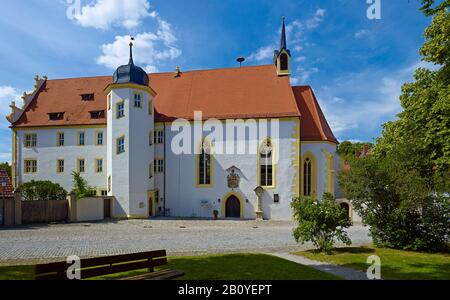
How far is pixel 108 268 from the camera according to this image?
6777mm

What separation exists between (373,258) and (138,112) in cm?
2067

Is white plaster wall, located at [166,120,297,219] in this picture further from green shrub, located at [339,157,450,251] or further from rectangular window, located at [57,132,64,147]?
green shrub, located at [339,157,450,251]

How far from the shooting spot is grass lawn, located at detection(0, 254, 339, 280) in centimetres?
816

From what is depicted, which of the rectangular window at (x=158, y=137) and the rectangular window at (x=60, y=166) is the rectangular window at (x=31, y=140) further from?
the rectangular window at (x=158, y=137)

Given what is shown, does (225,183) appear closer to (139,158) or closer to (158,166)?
(158,166)

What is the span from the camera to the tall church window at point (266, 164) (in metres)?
25.6

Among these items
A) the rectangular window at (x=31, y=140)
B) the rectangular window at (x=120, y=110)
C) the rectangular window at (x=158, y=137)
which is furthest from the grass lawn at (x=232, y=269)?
the rectangular window at (x=31, y=140)

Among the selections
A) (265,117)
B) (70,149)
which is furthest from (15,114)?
(265,117)

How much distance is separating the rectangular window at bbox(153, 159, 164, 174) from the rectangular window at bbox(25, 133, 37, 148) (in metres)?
12.1

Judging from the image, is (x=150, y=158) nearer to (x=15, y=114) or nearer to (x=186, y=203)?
(x=186, y=203)

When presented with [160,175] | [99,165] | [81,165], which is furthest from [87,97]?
[160,175]

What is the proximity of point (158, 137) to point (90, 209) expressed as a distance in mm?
8323

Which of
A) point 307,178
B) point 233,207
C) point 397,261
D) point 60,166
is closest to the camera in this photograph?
point 397,261

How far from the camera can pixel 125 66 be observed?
84.1 ft
